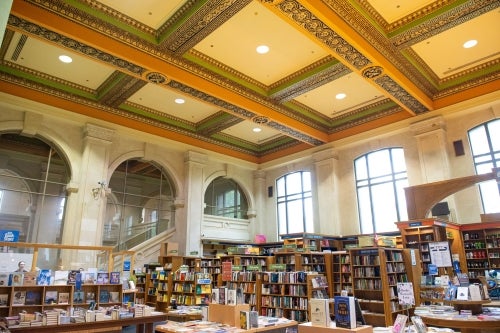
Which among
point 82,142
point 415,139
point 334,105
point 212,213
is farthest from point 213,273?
point 415,139

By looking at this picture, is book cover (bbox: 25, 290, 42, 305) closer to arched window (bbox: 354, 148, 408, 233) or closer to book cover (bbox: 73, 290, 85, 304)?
book cover (bbox: 73, 290, 85, 304)

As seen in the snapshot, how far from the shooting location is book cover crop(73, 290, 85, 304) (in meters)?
6.93

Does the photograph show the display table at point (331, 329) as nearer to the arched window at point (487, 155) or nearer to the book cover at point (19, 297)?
the book cover at point (19, 297)

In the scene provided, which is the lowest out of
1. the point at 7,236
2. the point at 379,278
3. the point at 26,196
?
the point at 379,278

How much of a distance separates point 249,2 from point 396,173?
8.43m

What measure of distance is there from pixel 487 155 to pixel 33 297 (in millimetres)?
12188

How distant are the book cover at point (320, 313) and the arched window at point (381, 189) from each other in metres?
9.57

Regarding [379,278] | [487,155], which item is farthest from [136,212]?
[487,155]

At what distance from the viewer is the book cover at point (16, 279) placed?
248 inches

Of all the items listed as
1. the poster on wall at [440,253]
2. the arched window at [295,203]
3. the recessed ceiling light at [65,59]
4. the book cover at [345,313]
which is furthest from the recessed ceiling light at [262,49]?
the arched window at [295,203]

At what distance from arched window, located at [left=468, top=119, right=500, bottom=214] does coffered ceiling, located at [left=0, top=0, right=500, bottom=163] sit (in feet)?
3.76

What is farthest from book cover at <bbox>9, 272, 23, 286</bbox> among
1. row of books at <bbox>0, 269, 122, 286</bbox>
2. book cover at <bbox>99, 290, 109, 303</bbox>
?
book cover at <bbox>99, 290, 109, 303</bbox>

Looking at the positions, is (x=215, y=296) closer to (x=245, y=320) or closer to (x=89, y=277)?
(x=245, y=320)

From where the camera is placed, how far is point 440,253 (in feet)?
26.7
